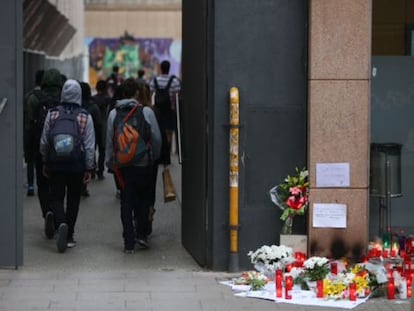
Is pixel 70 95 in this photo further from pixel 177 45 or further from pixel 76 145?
pixel 177 45

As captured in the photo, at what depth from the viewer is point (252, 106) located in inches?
393

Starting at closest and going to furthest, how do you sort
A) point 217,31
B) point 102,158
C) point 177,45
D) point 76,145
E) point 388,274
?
point 388,274 → point 217,31 → point 76,145 → point 102,158 → point 177,45

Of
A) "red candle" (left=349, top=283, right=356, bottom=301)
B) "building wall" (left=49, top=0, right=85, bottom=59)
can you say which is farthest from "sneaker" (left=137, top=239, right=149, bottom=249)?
"building wall" (left=49, top=0, right=85, bottom=59)

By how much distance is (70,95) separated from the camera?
11.0m

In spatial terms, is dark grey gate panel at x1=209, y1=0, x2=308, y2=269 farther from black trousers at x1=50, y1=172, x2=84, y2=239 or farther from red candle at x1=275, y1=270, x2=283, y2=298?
black trousers at x1=50, y1=172, x2=84, y2=239

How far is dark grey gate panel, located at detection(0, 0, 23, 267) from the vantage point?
990 cm

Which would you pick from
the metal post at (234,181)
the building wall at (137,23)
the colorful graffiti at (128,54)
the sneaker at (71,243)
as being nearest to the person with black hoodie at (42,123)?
the sneaker at (71,243)

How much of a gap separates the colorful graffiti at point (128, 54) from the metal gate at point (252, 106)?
33412mm

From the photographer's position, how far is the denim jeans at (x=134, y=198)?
10.9 m

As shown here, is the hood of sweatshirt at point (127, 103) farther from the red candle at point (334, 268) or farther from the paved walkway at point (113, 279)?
the red candle at point (334, 268)

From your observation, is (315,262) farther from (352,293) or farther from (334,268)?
(352,293)

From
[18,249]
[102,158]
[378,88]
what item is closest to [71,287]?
[18,249]

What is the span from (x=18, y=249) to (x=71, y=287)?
2.88 ft

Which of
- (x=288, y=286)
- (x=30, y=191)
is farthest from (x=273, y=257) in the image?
(x=30, y=191)
